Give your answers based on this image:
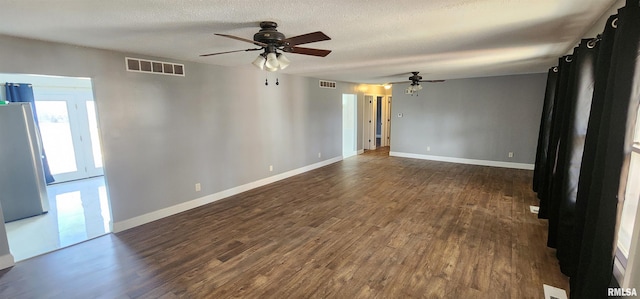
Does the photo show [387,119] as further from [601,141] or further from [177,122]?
[601,141]

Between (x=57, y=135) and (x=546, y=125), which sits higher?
(x=546, y=125)

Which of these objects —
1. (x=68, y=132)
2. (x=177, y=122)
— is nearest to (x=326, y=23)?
(x=177, y=122)

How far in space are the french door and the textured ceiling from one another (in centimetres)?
418

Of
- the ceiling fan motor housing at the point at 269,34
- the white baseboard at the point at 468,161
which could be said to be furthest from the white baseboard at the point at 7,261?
the white baseboard at the point at 468,161

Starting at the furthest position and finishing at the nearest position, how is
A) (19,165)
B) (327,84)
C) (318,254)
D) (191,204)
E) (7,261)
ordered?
(327,84) < (191,204) < (19,165) < (318,254) < (7,261)

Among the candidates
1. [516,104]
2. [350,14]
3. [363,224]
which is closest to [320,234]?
[363,224]

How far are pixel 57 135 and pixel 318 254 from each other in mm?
6794

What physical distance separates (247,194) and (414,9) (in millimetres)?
4131

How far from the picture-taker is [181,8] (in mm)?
2021

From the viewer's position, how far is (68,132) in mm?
6246

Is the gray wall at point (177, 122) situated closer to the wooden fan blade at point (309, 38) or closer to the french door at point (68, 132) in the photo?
the wooden fan blade at point (309, 38)

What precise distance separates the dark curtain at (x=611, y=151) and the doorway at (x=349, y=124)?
23.7ft

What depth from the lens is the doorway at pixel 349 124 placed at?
29.2ft

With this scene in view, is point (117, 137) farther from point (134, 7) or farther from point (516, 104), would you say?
point (516, 104)
